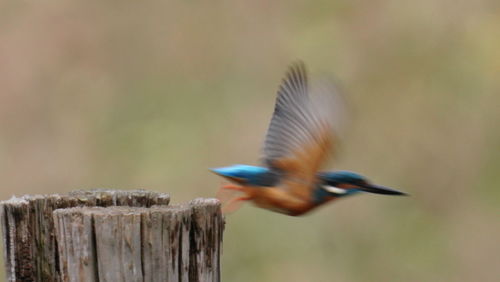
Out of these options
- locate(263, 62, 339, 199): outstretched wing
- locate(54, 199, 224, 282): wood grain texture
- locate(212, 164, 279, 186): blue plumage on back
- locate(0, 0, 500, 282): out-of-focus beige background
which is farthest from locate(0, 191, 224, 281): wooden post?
locate(0, 0, 500, 282): out-of-focus beige background

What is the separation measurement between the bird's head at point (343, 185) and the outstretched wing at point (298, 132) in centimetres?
5

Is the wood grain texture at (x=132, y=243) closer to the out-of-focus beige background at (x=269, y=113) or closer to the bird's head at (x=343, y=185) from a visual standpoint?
the bird's head at (x=343, y=185)

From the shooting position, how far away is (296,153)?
3076mm

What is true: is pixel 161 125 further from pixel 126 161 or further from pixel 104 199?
pixel 104 199

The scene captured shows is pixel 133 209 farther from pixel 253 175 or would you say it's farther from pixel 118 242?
pixel 253 175

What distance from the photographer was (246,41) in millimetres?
6738

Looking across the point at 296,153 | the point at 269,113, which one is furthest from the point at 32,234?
the point at 269,113

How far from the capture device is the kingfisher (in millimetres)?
3061

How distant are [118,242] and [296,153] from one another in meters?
0.83

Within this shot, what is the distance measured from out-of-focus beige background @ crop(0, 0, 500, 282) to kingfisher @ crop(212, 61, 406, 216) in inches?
104

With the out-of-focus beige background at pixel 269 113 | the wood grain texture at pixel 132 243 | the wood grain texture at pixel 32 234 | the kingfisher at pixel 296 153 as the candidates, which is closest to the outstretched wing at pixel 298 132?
the kingfisher at pixel 296 153

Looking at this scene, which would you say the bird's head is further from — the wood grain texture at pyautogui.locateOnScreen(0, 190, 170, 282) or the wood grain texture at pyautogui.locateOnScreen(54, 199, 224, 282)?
the wood grain texture at pyautogui.locateOnScreen(54, 199, 224, 282)

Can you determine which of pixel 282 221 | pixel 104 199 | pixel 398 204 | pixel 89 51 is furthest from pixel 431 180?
pixel 104 199

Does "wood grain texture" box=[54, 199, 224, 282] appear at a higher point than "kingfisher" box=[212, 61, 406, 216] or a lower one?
lower
